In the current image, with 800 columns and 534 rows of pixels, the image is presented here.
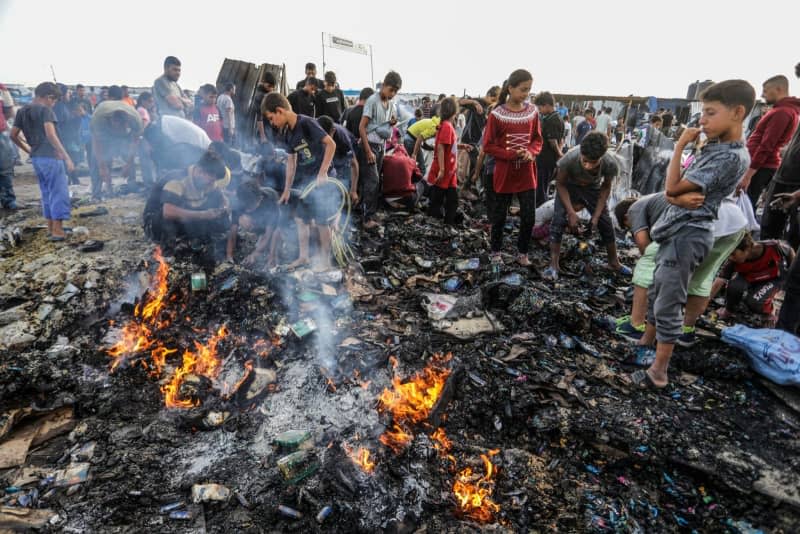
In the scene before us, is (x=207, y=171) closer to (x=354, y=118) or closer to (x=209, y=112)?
(x=354, y=118)

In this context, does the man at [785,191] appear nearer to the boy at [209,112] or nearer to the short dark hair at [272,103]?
the short dark hair at [272,103]

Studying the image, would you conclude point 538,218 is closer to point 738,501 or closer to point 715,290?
point 715,290

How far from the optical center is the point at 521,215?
4.92 meters

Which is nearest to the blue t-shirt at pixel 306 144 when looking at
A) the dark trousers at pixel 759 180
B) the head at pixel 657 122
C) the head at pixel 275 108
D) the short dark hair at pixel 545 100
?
the head at pixel 275 108

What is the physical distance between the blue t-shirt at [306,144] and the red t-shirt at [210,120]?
4.17 m

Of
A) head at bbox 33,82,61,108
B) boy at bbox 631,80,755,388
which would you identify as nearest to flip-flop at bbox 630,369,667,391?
boy at bbox 631,80,755,388

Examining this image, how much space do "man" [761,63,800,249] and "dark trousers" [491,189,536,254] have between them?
2.33m

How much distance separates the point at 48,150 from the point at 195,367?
404cm

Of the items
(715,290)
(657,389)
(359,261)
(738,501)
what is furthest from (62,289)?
(715,290)

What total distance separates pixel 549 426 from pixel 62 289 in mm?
4909

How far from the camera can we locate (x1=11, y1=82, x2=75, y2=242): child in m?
4.94

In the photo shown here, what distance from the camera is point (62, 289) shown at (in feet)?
13.7

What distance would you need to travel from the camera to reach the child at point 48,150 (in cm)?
494

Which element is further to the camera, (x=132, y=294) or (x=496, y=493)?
(x=132, y=294)
